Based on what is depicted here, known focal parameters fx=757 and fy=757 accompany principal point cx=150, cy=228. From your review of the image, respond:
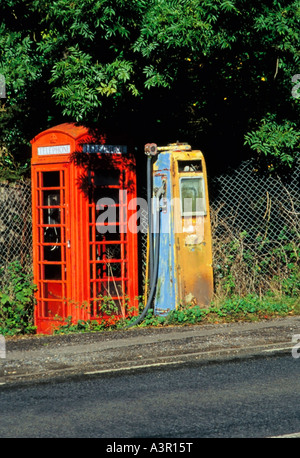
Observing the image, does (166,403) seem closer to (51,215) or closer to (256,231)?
(51,215)

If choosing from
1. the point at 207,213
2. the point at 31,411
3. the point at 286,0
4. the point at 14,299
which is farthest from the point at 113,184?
the point at 31,411

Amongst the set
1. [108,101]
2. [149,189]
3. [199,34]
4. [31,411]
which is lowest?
[31,411]

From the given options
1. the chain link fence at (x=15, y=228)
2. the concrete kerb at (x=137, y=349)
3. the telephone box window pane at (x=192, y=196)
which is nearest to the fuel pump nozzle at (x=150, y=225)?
the telephone box window pane at (x=192, y=196)

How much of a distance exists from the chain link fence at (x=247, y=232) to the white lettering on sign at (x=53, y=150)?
0.68 m

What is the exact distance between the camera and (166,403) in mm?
6512

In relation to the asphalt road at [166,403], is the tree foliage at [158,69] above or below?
above

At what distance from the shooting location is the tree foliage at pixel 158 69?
9797 millimetres

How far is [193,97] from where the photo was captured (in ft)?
39.4

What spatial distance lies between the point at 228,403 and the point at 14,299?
518 cm

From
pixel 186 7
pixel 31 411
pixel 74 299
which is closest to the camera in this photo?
pixel 31 411

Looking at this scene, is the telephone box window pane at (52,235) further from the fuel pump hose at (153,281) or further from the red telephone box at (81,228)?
the fuel pump hose at (153,281)

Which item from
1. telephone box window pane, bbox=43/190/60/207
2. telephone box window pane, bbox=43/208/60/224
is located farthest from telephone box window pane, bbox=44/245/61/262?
telephone box window pane, bbox=43/190/60/207

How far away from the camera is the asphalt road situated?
5668mm

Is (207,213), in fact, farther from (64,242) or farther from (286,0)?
(286,0)
